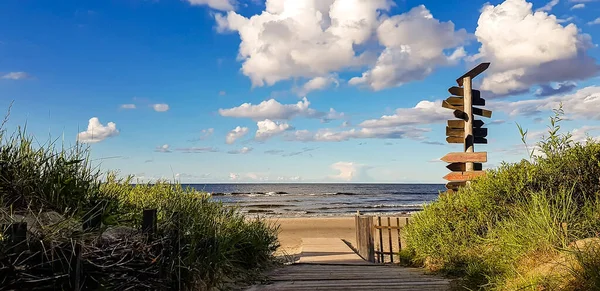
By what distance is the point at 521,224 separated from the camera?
18.0 feet

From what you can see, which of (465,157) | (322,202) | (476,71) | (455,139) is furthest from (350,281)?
(322,202)

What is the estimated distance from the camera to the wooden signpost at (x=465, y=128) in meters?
10.5

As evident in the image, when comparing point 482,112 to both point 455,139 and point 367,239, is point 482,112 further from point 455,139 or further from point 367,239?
point 367,239

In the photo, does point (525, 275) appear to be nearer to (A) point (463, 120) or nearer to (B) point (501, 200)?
(B) point (501, 200)

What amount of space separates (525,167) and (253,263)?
4836 mm

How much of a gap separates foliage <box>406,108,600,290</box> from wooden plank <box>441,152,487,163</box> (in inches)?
67.8

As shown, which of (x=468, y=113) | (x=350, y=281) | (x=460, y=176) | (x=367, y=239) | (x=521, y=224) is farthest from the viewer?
(x=367, y=239)

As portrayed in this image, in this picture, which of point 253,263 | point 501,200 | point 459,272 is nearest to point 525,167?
point 501,200

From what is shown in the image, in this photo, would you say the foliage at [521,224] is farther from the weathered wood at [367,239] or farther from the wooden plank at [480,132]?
the weathered wood at [367,239]

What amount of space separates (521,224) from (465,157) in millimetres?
5165

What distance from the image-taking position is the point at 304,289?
5691 mm

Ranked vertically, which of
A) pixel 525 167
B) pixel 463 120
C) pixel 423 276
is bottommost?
pixel 423 276

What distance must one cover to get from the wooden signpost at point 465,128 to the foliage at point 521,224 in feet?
5.71

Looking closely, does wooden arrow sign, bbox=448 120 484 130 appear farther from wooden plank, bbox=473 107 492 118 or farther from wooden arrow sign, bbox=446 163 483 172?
wooden arrow sign, bbox=446 163 483 172
